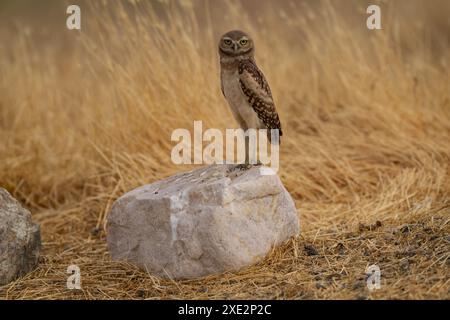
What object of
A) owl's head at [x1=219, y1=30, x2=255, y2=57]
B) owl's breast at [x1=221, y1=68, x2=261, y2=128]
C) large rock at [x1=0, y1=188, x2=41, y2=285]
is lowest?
large rock at [x1=0, y1=188, x2=41, y2=285]

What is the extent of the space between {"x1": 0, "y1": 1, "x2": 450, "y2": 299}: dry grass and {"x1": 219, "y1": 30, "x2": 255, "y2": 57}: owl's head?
1440 millimetres

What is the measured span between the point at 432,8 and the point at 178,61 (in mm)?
10518

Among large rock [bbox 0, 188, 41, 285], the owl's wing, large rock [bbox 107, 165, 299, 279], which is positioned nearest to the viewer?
large rock [bbox 107, 165, 299, 279]

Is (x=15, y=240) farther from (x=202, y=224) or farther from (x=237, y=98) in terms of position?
(x=237, y=98)

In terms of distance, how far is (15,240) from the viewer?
189 inches

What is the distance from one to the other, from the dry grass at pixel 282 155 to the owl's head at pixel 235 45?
4.72ft

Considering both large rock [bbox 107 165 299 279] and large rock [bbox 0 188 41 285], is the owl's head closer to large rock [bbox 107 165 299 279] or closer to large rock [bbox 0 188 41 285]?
large rock [bbox 107 165 299 279]

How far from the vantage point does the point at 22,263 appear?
16.1 ft

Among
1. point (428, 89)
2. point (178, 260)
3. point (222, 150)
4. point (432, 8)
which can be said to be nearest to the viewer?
point (178, 260)

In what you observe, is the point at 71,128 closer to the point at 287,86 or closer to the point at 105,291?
the point at 287,86

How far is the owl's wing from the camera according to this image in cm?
503

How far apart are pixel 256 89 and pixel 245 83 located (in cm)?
9

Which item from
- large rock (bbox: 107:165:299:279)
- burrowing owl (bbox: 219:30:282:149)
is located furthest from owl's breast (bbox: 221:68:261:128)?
large rock (bbox: 107:165:299:279)
